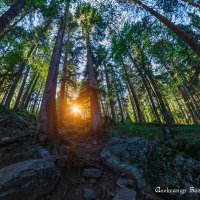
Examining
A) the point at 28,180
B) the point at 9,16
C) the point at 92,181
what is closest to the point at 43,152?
the point at 28,180

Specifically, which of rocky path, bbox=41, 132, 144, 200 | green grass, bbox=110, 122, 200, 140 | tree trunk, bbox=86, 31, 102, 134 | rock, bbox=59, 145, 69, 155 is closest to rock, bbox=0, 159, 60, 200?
rocky path, bbox=41, 132, 144, 200

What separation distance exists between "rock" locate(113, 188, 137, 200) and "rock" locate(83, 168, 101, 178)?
105cm

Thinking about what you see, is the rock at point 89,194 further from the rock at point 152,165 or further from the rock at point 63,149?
the rock at point 63,149

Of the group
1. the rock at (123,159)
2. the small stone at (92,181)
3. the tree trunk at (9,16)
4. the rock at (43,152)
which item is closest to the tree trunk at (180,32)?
the rock at (123,159)

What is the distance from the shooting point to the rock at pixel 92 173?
17.9ft

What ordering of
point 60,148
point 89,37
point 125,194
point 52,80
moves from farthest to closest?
1. point 89,37
2. point 52,80
3. point 60,148
4. point 125,194

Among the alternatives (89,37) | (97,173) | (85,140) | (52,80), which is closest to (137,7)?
(89,37)

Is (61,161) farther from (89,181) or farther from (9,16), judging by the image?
(9,16)

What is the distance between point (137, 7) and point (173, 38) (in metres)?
3.46

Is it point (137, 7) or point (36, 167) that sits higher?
point (137, 7)

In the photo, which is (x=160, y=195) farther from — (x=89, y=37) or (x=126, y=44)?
(x=89, y=37)

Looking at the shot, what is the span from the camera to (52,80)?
8.76 m

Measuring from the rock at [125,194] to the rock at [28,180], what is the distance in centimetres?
190

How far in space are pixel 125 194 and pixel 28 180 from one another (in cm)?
270
